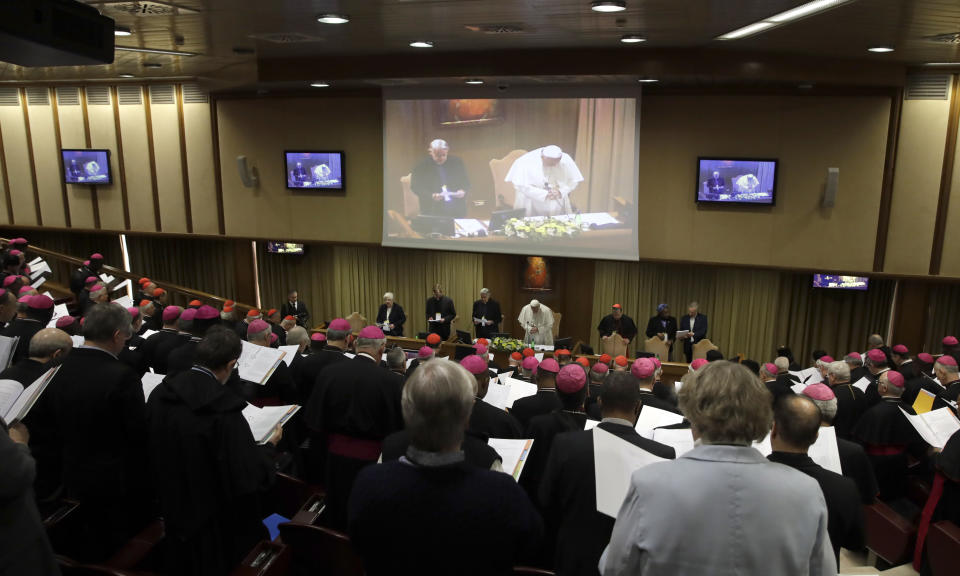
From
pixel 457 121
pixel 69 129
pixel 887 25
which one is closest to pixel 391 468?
pixel 887 25

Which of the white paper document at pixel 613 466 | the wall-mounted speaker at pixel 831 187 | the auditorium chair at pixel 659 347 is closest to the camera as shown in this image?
the white paper document at pixel 613 466

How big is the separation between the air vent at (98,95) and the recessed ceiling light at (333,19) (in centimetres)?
763

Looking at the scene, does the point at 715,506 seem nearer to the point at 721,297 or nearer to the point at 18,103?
the point at 721,297

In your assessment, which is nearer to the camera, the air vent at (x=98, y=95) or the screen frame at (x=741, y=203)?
the screen frame at (x=741, y=203)

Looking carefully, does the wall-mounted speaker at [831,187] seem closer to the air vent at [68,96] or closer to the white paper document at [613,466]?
the white paper document at [613,466]

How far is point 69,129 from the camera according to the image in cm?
1145

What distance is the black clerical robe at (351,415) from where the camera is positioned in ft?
12.2

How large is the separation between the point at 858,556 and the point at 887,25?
13.4 ft

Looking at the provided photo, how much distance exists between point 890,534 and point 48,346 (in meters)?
5.33

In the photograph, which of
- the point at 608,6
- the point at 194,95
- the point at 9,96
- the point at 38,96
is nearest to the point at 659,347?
the point at 608,6

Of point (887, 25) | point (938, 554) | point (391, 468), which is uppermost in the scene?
point (887, 25)

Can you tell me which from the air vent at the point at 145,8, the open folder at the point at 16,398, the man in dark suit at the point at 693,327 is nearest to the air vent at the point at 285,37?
the air vent at the point at 145,8

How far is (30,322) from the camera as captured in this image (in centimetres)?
511

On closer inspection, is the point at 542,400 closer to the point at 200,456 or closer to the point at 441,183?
the point at 200,456
